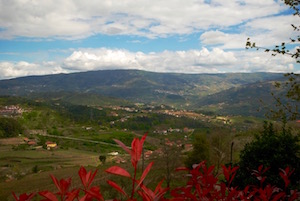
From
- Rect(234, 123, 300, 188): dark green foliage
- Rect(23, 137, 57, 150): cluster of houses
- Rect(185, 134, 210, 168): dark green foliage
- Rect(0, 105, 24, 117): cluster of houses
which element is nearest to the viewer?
Rect(234, 123, 300, 188): dark green foliage

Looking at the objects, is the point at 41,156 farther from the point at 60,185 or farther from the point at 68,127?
the point at 60,185

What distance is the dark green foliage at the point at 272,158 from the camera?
→ 26.5 feet

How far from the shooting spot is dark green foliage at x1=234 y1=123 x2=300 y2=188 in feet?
26.5

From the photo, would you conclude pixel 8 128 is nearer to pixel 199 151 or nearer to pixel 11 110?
pixel 11 110

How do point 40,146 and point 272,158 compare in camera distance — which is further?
point 40,146

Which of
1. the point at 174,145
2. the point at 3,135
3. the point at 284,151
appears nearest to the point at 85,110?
the point at 3,135

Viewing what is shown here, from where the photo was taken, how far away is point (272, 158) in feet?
27.5

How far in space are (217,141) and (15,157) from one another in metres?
67.2

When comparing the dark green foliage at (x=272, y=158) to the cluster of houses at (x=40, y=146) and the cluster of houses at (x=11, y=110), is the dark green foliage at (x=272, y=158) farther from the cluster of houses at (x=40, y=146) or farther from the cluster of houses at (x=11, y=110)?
the cluster of houses at (x=11, y=110)

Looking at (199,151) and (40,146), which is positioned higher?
(199,151)

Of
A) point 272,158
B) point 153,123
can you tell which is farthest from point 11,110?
point 272,158

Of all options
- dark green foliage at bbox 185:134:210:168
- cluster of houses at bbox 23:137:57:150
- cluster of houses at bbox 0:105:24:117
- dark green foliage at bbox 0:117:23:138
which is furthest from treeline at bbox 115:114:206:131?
dark green foliage at bbox 185:134:210:168

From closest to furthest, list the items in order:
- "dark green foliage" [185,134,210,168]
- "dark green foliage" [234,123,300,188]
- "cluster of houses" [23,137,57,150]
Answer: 1. "dark green foliage" [234,123,300,188]
2. "dark green foliage" [185,134,210,168]
3. "cluster of houses" [23,137,57,150]

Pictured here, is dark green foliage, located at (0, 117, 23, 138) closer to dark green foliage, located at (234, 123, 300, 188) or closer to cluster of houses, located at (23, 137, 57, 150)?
cluster of houses, located at (23, 137, 57, 150)
